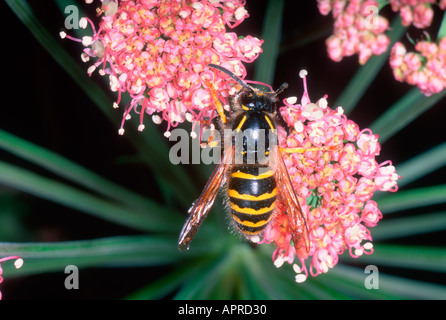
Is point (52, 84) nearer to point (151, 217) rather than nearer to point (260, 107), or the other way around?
point (151, 217)

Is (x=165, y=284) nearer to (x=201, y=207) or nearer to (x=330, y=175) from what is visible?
(x=201, y=207)

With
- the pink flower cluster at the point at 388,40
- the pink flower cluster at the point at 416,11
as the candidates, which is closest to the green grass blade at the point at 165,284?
the pink flower cluster at the point at 388,40

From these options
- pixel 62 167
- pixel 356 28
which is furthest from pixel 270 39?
pixel 62 167

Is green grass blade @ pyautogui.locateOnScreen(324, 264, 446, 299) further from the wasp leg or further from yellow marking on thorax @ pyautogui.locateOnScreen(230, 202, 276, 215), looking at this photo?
the wasp leg

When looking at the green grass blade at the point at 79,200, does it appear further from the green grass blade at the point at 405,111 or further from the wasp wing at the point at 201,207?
the green grass blade at the point at 405,111

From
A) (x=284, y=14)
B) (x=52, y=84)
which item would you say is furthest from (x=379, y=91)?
(x=52, y=84)
